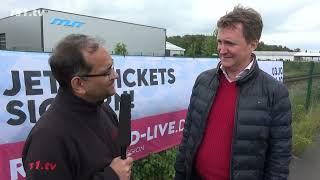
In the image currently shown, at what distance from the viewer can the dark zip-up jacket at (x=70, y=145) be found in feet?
5.85

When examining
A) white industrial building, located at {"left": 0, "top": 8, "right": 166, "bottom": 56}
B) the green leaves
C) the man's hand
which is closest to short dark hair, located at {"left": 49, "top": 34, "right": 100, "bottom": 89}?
the man's hand

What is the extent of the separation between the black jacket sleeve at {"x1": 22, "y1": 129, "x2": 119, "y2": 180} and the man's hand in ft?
0.74

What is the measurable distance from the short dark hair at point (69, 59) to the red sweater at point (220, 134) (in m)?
1.16

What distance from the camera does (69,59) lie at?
191 centimetres

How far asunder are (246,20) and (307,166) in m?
4.58

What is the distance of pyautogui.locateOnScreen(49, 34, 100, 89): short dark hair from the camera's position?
1914 mm

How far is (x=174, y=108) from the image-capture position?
4387 mm

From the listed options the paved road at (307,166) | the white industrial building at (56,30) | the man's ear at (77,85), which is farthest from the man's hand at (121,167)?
the white industrial building at (56,30)

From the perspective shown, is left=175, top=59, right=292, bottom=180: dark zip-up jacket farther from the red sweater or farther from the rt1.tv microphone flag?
the rt1.tv microphone flag

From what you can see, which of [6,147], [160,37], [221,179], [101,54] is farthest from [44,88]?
[160,37]

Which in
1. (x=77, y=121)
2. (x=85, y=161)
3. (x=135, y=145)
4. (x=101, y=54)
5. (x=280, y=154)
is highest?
(x=101, y=54)

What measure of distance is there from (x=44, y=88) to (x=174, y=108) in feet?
5.62

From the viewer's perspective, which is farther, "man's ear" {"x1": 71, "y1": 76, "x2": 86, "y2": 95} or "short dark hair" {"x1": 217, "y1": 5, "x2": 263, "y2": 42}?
"short dark hair" {"x1": 217, "y1": 5, "x2": 263, "y2": 42}

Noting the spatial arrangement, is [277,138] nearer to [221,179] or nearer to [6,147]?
[221,179]
